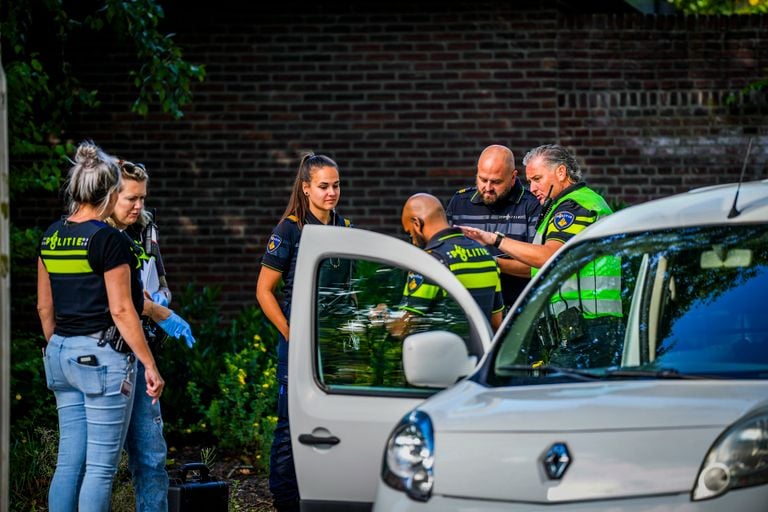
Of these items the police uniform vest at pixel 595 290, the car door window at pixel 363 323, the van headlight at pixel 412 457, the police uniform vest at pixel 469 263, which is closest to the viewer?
the van headlight at pixel 412 457

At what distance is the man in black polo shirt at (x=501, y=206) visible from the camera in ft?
23.0

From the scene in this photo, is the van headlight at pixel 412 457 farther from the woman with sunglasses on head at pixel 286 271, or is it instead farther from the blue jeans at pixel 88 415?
the woman with sunglasses on head at pixel 286 271

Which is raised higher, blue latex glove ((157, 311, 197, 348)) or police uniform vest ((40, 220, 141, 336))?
police uniform vest ((40, 220, 141, 336))

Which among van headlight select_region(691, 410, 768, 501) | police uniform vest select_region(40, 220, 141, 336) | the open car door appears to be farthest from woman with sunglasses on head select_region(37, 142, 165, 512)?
van headlight select_region(691, 410, 768, 501)

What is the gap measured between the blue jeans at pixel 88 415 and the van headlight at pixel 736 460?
2.83 metres

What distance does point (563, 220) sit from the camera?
6.57m

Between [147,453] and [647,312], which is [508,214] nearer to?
[647,312]

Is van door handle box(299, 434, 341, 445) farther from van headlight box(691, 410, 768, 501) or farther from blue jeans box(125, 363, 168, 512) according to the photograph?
van headlight box(691, 410, 768, 501)

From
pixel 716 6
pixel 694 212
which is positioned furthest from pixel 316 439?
pixel 716 6

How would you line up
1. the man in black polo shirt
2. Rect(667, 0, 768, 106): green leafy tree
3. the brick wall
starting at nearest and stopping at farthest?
the man in black polo shirt, the brick wall, Rect(667, 0, 768, 106): green leafy tree

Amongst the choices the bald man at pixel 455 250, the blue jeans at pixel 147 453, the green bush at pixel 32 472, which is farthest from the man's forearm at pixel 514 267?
the green bush at pixel 32 472

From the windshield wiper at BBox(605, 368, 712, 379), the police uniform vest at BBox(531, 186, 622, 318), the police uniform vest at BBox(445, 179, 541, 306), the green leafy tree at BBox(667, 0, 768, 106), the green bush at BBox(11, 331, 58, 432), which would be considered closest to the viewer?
the windshield wiper at BBox(605, 368, 712, 379)

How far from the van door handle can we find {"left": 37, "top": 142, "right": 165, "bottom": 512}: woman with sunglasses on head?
0.97 m

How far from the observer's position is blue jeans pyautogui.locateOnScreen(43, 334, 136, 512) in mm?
5480
